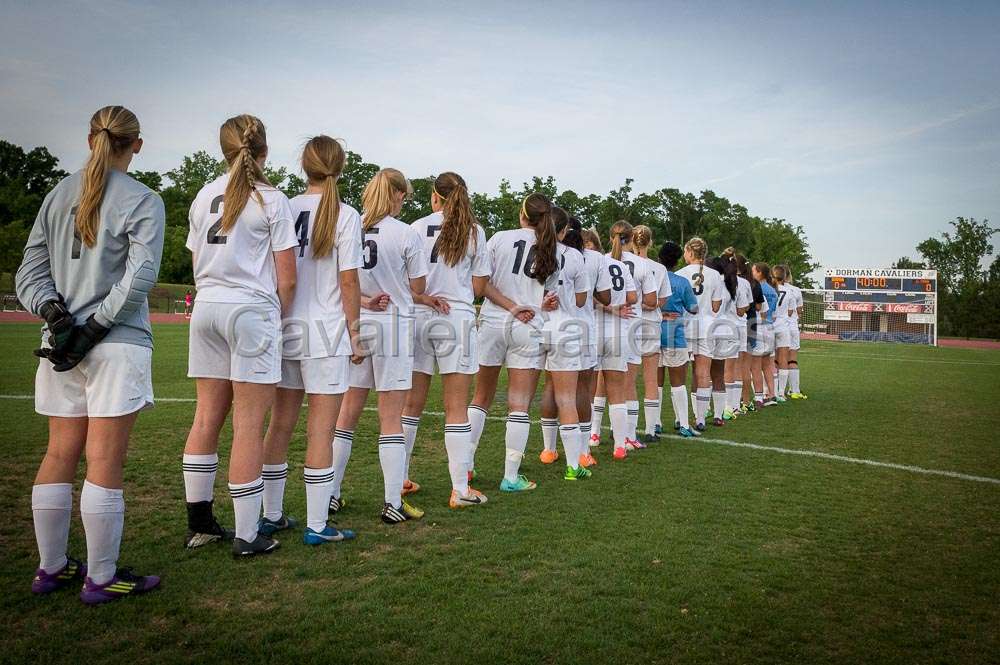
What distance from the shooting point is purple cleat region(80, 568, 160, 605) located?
3.45 metres

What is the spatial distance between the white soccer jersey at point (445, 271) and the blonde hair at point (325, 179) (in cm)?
92

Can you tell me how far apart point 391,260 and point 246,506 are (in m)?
1.77

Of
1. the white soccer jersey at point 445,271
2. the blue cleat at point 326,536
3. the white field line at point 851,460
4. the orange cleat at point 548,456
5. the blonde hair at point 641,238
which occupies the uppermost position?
the blonde hair at point 641,238

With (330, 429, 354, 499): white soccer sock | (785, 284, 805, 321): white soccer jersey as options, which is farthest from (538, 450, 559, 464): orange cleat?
(785, 284, 805, 321): white soccer jersey

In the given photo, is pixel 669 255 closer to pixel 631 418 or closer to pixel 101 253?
pixel 631 418

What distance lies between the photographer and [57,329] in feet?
10.8

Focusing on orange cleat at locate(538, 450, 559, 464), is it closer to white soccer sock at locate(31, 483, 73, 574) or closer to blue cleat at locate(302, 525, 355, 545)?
blue cleat at locate(302, 525, 355, 545)

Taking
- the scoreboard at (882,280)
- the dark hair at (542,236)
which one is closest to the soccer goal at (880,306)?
the scoreboard at (882,280)

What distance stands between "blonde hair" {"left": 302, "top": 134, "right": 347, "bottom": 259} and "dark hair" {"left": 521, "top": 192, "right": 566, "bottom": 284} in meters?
1.75

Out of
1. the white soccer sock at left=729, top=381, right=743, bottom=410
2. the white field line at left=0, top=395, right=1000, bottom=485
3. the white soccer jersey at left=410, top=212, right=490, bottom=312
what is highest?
the white soccer jersey at left=410, top=212, right=490, bottom=312

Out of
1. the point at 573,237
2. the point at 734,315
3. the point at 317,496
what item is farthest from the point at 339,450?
the point at 734,315

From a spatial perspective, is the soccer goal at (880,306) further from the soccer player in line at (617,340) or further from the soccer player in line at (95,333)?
the soccer player in line at (95,333)

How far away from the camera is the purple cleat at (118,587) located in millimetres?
3451

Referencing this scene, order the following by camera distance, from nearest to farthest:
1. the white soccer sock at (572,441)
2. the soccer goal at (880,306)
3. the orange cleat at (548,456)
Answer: the white soccer sock at (572,441) < the orange cleat at (548,456) < the soccer goal at (880,306)
